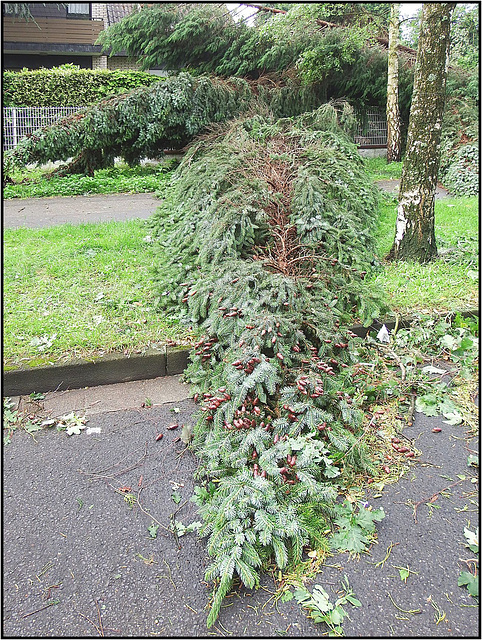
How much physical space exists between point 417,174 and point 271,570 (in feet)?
12.9

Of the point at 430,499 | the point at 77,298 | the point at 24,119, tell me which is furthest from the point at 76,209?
the point at 430,499

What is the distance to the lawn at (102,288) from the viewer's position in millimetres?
3293

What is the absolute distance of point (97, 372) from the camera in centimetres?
314

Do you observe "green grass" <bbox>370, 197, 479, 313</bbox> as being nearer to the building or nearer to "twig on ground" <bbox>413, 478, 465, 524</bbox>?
"twig on ground" <bbox>413, 478, 465, 524</bbox>

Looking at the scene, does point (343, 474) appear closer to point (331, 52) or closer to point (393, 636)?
point (393, 636)

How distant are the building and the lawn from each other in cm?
1373

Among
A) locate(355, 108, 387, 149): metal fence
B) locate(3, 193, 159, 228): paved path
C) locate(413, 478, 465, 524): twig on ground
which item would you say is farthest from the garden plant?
locate(355, 108, 387, 149): metal fence

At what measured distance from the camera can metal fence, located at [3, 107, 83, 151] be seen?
10.7 meters

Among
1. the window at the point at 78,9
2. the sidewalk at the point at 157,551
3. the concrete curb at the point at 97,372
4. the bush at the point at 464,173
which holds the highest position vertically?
the window at the point at 78,9

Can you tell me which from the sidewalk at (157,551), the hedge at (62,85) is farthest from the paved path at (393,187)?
the sidewalk at (157,551)

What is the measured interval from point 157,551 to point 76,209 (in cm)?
648

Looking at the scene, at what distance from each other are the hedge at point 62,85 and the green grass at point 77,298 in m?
7.76

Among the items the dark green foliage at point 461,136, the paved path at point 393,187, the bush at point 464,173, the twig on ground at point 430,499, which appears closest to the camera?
the twig on ground at point 430,499

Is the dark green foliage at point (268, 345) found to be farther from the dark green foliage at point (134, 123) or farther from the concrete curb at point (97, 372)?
the dark green foliage at point (134, 123)
